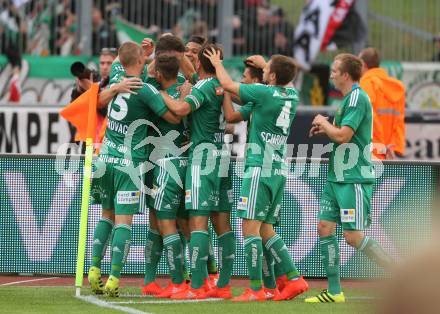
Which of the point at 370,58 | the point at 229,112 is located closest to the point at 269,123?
the point at 229,112

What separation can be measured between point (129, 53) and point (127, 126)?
0.60 metres

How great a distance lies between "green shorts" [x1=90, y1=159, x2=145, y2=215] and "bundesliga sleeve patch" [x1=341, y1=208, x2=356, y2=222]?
164 cm

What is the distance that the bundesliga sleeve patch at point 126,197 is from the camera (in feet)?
24.7

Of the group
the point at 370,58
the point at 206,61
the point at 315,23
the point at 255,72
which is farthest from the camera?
the point at 315,23

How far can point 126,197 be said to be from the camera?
754cm

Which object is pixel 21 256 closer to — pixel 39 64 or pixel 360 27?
pixel 39 64

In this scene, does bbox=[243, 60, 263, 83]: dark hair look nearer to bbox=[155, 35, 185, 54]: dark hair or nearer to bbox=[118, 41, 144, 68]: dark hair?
bbox=[155, 35, 185, 54]: dark hair

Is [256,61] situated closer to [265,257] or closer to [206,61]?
[206,61]

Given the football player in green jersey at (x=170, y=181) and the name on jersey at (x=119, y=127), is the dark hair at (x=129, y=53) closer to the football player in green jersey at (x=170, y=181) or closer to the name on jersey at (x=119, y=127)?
the football player in green jersey at (x=170, y=181)

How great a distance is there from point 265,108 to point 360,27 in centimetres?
1105

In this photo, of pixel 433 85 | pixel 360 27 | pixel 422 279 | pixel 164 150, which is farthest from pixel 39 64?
pixel 422 279

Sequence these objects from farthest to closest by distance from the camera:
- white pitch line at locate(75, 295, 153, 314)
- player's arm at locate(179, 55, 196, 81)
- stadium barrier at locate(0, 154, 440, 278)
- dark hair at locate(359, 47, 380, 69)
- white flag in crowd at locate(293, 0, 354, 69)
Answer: white flag in crowd at locate(293, 0, 354, 69) → dark hair at locate(359, 47, 380, 69) → stadium barrier at locate(0, 154, 440, 278) → player's arm at locate(179, 55, 196, 81) → white pitch line at locate(75, 295, 153, 314)

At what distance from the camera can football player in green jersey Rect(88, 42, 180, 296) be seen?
24.7ft

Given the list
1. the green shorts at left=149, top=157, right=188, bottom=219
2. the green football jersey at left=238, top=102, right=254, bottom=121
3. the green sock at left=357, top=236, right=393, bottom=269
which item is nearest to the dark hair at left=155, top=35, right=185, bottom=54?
the green football jersey at left=238, top=102, right=254, bottom=121
